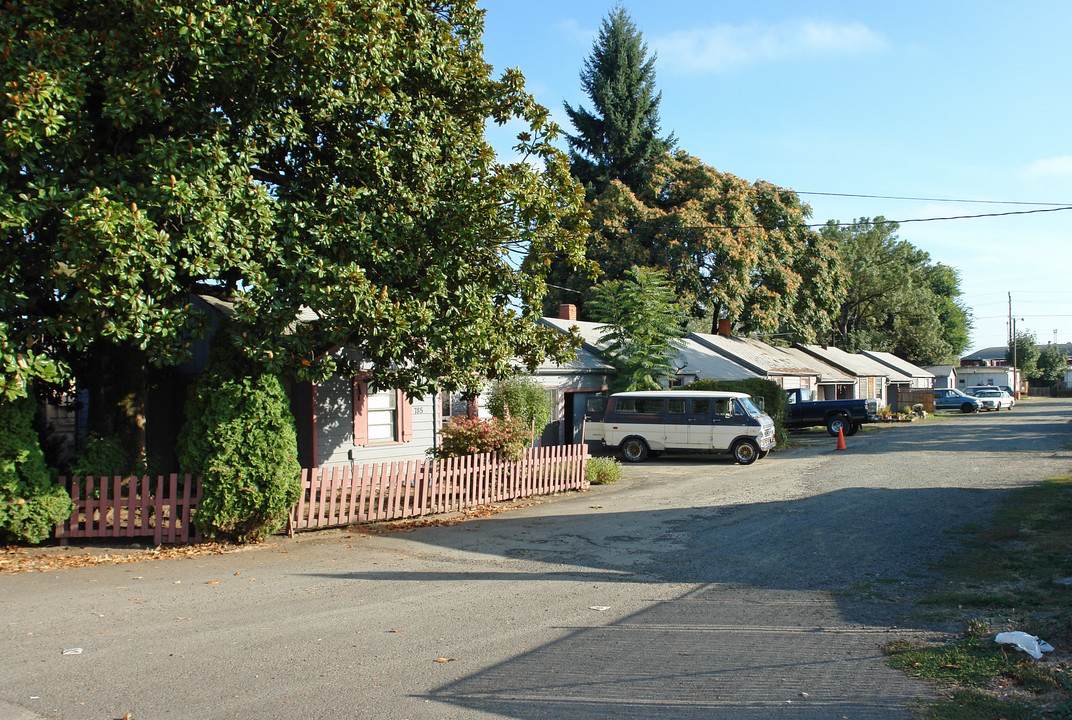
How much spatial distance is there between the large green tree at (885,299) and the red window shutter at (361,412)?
167 feet

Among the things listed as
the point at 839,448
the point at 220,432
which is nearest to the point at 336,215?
the point at 220,432

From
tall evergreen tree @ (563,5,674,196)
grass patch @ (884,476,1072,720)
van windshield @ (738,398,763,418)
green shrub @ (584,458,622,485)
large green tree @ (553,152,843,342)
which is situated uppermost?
tall evergreen tree @ (563,5,674,196)

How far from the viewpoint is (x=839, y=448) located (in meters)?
25.6

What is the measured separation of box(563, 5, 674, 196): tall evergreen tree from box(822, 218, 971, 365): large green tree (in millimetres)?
20779

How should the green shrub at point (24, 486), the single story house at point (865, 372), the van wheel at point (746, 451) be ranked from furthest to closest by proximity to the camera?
the single story house at point (865, 372) < the van wheel at point (746, 451) < the green shrub at point (24, 486)

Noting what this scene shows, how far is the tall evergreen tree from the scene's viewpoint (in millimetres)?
49250

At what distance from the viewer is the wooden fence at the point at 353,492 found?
1098 centimetres

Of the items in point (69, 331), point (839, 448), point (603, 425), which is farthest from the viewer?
point (839, 448)

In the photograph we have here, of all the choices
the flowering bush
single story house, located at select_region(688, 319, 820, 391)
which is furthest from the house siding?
single story house, located at select_region(688, 319, 820, 391)

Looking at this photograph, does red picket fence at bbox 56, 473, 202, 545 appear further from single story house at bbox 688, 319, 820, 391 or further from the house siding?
single story house at bbox 688, 319, 820, 391

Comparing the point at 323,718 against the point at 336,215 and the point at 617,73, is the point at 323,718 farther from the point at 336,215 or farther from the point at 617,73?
the point at 617,73

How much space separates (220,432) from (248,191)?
3.28 meters

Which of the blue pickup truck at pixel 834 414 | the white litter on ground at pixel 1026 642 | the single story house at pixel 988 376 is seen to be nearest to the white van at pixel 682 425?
the blue pickup truck at pixel 834 414

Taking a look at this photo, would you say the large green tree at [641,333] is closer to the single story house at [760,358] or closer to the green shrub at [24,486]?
the single story house at [760,358]
